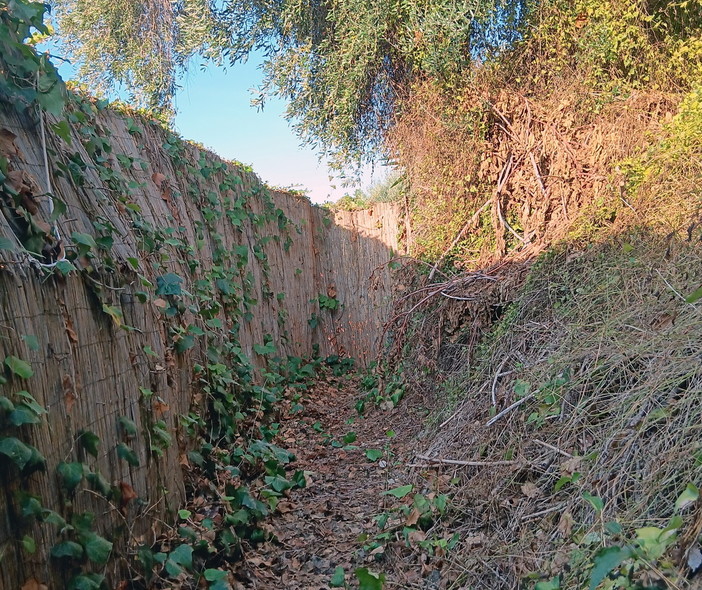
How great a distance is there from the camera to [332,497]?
13.1 feet

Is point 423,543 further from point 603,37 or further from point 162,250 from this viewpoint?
point 603,37

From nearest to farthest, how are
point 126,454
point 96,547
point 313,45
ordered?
1. point 96,547
2. point 126,454
3. point 313,45

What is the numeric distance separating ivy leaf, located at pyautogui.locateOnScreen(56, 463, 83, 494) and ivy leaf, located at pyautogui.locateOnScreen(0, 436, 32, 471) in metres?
0.25

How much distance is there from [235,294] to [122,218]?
1.93 metres

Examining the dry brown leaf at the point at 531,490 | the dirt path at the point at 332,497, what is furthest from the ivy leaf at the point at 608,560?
the dirt path at the point at 332,497

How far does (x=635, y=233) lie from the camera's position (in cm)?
446

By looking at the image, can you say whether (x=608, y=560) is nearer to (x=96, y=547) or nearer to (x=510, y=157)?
(x=96, y=547)

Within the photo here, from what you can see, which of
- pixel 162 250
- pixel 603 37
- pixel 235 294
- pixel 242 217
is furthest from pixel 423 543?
pixel 603 37

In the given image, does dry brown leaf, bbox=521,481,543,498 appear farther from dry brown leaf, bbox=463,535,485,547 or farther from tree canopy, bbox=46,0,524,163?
tree canopy, bbox=46,0,524,163

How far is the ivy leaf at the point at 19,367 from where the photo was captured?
193 centimetres

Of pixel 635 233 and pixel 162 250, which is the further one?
pixel 635 233

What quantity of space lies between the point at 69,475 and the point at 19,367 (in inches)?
19.0

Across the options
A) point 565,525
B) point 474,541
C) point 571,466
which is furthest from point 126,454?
point 571,466

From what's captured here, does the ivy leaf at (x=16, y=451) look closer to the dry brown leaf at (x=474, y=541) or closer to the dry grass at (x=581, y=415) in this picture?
the dry grass at (x=581, y=415)
